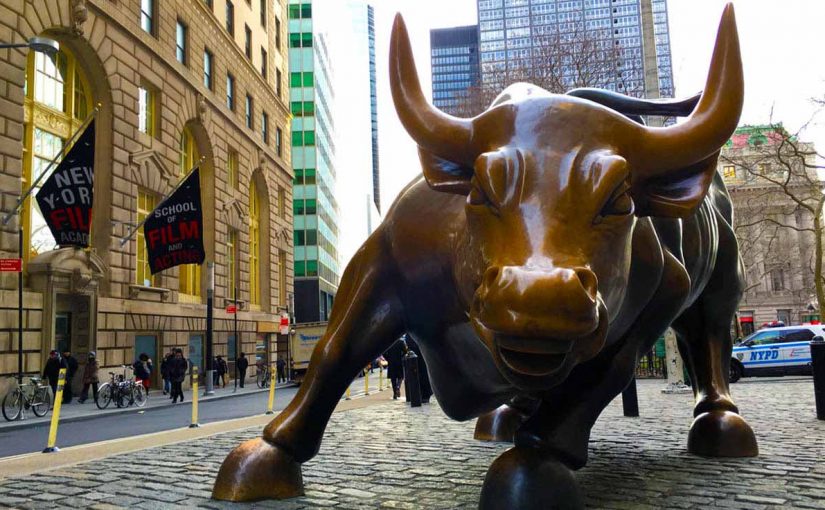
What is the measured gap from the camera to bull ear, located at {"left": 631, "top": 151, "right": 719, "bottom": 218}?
2.55 metres

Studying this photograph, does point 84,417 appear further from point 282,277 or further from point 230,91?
point 282,277

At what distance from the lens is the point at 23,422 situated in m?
14.0

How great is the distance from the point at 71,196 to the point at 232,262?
646 inches

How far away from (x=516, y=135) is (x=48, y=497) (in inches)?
120

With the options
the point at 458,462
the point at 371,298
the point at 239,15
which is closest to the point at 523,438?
the point at 371,298

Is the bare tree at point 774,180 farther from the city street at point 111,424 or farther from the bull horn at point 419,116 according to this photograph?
the bull horn at point 419,116

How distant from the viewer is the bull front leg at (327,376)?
3316 millimetres

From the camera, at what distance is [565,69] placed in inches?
930

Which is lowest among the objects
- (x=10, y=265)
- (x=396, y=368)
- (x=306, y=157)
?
(x=396, y=368)

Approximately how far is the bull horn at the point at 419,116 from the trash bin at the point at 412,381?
8547mm

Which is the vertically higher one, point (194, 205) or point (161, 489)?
point (194, 205)

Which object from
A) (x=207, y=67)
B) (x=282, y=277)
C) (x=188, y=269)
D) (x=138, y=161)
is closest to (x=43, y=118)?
(x=138, y=161)

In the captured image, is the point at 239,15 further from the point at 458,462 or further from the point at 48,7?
the point at 458,462

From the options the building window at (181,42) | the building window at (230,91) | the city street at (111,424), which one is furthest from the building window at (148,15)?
the city street at (111,424)
